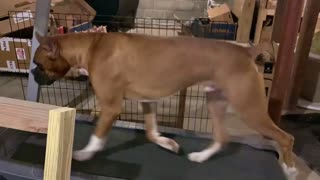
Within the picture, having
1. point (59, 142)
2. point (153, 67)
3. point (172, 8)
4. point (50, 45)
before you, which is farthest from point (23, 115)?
point (172, 8)

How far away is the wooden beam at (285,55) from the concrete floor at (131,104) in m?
0.40

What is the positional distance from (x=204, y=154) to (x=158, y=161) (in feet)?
0.75

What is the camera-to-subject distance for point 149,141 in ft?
6.30

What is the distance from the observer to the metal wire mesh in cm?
254

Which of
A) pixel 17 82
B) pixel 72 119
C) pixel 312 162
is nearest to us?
pixel 72 119

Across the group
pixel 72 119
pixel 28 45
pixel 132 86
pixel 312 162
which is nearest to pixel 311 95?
pixel 312 162

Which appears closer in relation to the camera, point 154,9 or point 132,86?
point 132,86

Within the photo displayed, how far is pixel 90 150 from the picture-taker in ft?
5.41

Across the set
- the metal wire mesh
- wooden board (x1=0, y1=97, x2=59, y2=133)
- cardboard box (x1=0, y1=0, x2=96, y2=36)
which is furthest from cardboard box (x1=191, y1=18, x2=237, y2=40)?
wooden board (x1=0, y1=97, x2=59, y2=133)

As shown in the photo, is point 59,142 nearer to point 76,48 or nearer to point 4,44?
point 76,48

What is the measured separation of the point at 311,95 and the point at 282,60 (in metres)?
1.22

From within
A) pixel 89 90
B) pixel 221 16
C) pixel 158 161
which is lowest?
pixel 89 90

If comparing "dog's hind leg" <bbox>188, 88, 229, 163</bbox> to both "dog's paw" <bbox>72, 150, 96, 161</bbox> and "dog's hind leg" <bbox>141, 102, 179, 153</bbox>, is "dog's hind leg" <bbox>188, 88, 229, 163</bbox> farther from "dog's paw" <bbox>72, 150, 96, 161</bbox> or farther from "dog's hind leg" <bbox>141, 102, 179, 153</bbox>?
"dog's paw" <bbox>72, 150, 96, 161</bbox>

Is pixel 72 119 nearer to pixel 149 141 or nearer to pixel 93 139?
pixel 93 139
